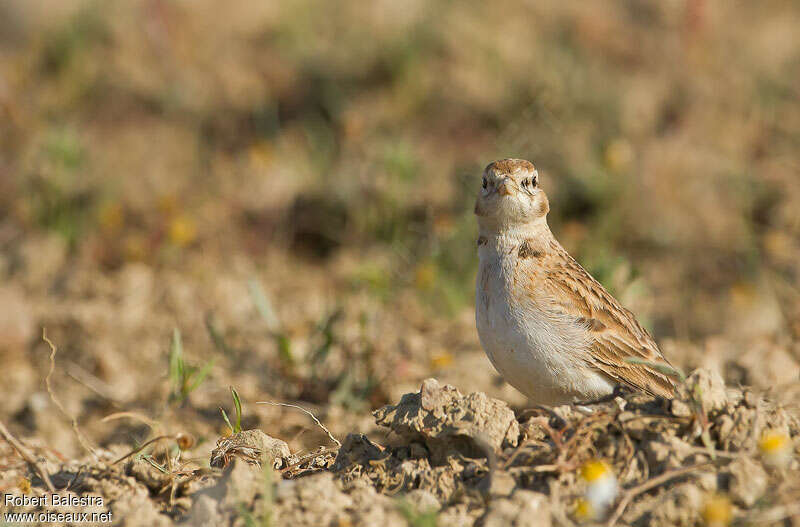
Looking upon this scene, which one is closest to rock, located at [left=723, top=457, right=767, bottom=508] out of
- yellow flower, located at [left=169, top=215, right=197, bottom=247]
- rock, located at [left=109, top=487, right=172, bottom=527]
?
rock, located at [left=109, top=487, right=172, bottom=527]

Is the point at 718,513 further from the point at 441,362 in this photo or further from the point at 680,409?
the point at 441,362

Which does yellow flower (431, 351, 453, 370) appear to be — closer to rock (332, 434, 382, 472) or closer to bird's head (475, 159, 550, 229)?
bird's head (475, 159, 550, 229)

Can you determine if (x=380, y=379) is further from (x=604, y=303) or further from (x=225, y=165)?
(x=225, y=165)

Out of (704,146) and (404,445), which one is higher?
(704,146)

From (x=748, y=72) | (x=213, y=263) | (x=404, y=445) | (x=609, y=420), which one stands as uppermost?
(x=748, y=72)

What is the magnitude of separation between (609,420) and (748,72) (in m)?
7.11

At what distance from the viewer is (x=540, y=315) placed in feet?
15.3

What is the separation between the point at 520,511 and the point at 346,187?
5195 millimetres

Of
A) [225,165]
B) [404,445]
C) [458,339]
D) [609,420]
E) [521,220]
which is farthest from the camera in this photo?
[225,165]

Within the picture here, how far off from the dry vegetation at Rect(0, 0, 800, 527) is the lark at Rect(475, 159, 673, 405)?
1.21ft

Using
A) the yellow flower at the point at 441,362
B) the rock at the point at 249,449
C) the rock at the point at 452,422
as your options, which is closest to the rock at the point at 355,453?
the rock at the point at 452,422

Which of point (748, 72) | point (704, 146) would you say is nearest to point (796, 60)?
point (748, 72)

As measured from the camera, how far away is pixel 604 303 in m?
5.03

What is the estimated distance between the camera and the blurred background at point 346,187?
647 centimetres
